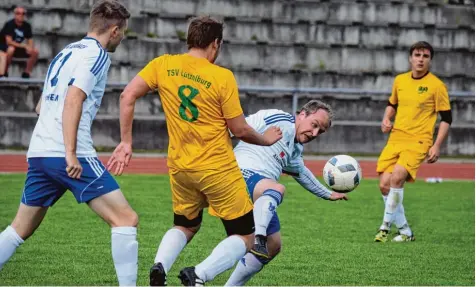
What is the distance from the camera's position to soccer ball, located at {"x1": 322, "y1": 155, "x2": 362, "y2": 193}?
8.05m

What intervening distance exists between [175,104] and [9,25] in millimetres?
14439

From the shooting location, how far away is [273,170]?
23.7ft

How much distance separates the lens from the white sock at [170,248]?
6.19 metres

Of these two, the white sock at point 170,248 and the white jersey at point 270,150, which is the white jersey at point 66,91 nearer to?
the white sock at point 170,248

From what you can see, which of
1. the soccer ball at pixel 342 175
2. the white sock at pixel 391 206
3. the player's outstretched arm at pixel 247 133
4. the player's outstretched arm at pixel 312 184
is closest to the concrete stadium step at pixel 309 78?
the white sock at pixel 391 206

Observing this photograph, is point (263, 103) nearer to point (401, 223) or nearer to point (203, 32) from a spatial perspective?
point (401, 223)

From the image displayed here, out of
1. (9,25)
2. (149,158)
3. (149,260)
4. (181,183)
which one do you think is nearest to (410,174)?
(149,260)

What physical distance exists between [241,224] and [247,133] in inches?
22.8

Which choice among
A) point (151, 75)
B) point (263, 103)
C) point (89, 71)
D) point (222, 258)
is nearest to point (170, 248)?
point (222, 258)

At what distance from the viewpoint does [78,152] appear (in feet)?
19.4

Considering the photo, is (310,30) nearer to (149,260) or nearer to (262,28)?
(262,28)

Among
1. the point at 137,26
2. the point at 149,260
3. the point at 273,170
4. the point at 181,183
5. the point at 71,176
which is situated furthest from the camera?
the point at 137,26

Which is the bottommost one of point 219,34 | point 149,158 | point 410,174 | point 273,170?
point 149,158

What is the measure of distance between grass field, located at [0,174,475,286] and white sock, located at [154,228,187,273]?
1017mm
